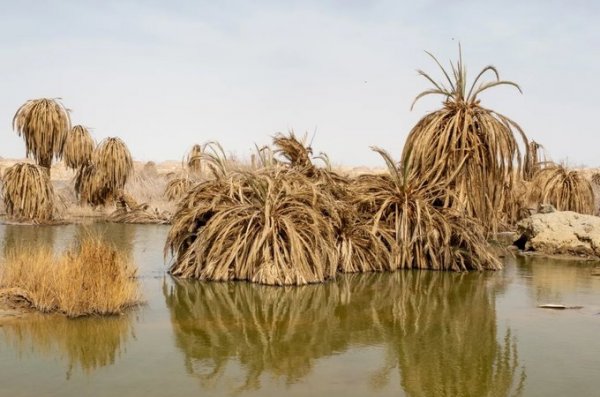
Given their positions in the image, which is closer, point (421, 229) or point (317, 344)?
point (317, 344)

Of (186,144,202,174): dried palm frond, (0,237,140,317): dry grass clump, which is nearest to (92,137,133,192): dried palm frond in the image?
(186,144,202,174): dried palm frond

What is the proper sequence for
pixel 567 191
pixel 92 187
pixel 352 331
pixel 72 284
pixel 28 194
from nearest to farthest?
pixel 352 331, pixel 72 284, pixel 567 191, pixel 28 194, pixel 92 187

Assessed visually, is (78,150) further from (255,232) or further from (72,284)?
(72,284)

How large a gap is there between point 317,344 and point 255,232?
12.9 ft

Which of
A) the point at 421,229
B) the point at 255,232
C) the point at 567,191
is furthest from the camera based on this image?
the point at 567,191

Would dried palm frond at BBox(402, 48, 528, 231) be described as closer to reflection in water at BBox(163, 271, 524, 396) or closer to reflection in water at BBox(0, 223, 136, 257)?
reflection in water at BBox(163, 271, 524, 396)

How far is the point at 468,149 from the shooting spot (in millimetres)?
12609

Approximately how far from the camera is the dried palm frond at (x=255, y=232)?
33.3ft

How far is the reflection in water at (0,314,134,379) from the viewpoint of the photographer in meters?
5.91

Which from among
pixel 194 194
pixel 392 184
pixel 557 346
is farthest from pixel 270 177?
pixel 557 346

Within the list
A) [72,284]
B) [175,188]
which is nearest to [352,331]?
[72,284]

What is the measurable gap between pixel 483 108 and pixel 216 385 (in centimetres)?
923

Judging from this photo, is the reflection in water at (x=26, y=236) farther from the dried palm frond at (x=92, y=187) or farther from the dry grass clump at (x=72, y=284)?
the dried palm frond at (x=92, y=187)

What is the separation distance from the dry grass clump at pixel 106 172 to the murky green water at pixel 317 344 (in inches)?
699
